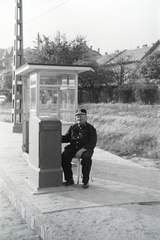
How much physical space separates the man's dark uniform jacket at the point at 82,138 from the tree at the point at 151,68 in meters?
12.9

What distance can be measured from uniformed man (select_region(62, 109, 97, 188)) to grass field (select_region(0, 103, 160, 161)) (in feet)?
16.6

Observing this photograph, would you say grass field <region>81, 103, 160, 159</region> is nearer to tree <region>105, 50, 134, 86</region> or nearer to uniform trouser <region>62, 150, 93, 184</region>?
tree <region>105, 50, 134, 86</region>

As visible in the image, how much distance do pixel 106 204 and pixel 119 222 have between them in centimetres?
82

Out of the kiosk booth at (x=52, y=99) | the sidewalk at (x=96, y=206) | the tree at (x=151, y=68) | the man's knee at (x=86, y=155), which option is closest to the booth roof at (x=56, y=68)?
the kiosk booth at (x=52, y=99)

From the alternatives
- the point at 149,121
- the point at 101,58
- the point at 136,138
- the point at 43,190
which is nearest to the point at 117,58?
the point at 101,58

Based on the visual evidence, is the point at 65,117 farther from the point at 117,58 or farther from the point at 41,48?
the point at 41,48

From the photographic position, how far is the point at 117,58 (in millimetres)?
28281

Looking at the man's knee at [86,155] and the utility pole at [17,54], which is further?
the utility pole at [17,54]

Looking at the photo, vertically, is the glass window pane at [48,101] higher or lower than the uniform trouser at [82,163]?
higher

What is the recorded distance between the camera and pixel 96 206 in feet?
18.0

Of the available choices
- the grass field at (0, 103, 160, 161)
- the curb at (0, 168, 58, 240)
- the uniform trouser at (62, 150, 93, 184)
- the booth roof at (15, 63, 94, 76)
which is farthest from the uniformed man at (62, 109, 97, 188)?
the grass field at (0, 103, 160, 161)

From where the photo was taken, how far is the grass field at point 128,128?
1315cm

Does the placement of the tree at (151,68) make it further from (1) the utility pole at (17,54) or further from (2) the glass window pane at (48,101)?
(2) the glass window pane at (48,101)

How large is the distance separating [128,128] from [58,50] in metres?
17.7
